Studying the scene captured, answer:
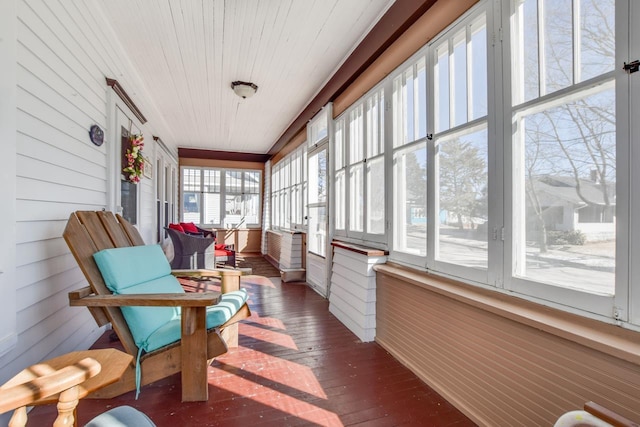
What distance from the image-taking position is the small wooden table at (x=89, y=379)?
93cm

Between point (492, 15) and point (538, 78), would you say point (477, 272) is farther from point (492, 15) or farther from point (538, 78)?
point (492, 15)

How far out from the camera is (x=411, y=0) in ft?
7.37

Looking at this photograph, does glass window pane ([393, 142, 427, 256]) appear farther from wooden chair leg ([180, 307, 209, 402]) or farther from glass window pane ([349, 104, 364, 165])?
wooden chair leg ([180, 307, 209, 402])

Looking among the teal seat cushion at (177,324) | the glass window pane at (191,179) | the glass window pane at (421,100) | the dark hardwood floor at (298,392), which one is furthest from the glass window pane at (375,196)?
the glass window pane at (191,179)

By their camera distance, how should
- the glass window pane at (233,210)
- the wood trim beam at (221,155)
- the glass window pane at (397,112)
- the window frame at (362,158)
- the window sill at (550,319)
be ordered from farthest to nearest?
the glass window pane at (233,210), the wood trim beam at (221,155), the window frame at (362,158), the glass window pane at (397,112), the window sill at (550,319)

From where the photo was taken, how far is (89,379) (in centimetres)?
97

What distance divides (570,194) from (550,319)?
55 centimetres

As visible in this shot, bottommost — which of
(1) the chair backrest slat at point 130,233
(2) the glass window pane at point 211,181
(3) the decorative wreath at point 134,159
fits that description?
(1) the chair backrest slat at point 130,233

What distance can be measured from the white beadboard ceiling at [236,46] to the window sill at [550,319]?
7.47ft

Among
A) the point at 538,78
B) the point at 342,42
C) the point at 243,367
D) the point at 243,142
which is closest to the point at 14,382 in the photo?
the point at 243,367

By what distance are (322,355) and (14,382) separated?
6.30 ft

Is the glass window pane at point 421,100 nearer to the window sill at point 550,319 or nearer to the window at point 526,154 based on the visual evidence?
the window at point 526,154

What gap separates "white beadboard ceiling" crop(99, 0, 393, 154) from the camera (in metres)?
2.54

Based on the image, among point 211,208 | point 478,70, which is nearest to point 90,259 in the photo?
point 478,70
